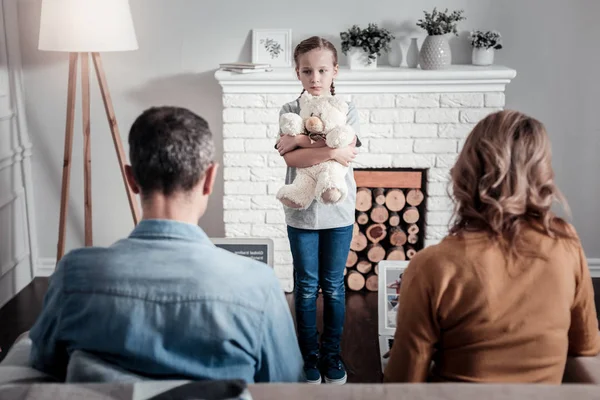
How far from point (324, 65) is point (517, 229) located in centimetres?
117

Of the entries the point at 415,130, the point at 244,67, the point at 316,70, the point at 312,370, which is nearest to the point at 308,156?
the point at 316,70

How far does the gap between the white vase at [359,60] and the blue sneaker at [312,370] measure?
151cm

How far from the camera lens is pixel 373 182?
11.6 ft

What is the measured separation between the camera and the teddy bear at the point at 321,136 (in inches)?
91.4

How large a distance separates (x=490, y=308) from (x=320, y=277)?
4.10ft

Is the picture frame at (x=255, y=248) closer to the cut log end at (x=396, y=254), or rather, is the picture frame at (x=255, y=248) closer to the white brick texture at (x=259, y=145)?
the white brick texture at (x=259, y=145)

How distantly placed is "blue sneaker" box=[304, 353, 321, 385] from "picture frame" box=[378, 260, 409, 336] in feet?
1.13

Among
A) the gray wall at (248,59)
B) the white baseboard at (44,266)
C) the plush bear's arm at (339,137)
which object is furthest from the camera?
the white baseboard at (44,266)

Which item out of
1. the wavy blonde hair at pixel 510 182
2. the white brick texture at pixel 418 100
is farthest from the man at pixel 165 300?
the white brick texture at pixel 418 100

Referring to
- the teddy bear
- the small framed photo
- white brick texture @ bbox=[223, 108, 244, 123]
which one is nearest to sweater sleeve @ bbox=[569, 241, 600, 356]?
the teddy bear

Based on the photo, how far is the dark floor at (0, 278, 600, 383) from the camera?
279 centimetres

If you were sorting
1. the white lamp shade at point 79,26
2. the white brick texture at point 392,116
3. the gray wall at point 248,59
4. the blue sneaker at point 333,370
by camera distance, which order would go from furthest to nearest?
1. the gray wall at point 248,59
2. the white brick texture at point 392,116
3. the white lamp shade at point 79,26
4. the blue sneaker at point 333,370

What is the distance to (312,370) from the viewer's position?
8.45ft

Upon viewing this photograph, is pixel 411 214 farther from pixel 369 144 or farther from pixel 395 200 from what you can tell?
pixel 369 144
